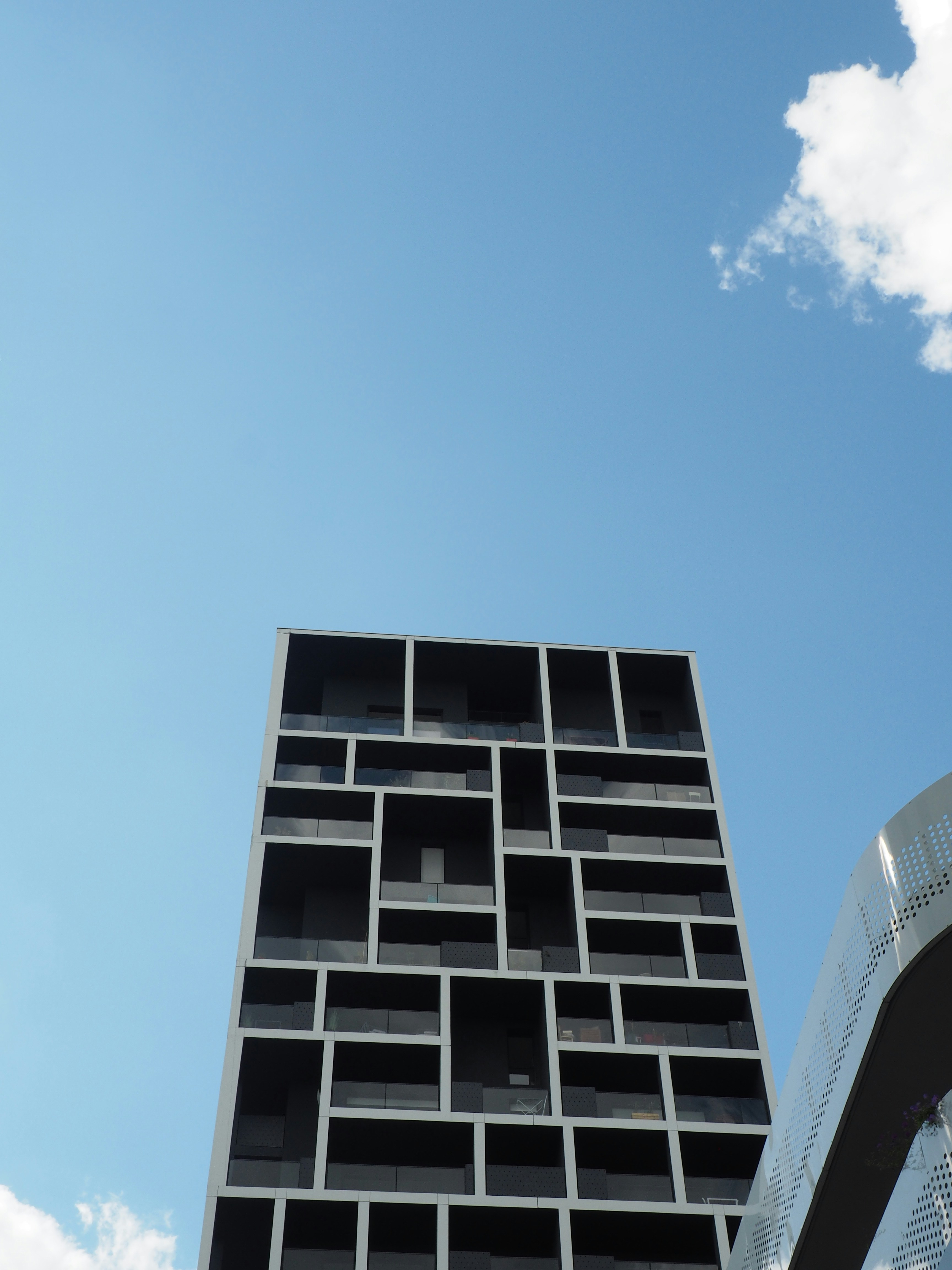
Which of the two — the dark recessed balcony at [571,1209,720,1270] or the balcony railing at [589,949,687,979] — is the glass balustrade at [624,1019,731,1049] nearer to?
the balcony railing at [589,949,687,979]

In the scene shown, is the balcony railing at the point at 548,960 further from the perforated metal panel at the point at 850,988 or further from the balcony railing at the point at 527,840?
the perforated metal panel at the point at 850,988

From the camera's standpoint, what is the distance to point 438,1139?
29172 millimetres

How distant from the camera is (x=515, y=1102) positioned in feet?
95.9

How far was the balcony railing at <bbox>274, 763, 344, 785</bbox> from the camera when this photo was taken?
3562 cm

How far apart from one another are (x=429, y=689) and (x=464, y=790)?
19.3 ft

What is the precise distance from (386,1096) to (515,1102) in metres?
3.01

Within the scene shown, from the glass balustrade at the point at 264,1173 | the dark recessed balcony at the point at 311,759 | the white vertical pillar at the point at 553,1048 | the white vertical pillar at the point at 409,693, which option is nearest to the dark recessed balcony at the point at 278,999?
the glass balustrade at the point at 264,1173

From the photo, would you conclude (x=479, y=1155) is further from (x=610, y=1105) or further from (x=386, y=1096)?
(x=610, y=1105)

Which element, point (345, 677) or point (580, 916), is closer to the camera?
point (580, 916)

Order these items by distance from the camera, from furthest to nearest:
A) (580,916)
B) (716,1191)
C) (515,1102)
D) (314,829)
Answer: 1. (314,829)
2. (580,916)
3. (515,1102)
4. (716,1191)

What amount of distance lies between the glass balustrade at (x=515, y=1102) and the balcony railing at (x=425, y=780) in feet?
29.3

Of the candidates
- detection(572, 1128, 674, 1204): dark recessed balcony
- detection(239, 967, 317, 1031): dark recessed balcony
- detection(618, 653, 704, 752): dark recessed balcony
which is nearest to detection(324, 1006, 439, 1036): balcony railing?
detection(239, 967, 317, 1031): dark recessed balcony

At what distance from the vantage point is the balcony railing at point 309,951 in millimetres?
31422

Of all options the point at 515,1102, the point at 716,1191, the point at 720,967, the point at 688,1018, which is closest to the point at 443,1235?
the point at 515,1102
